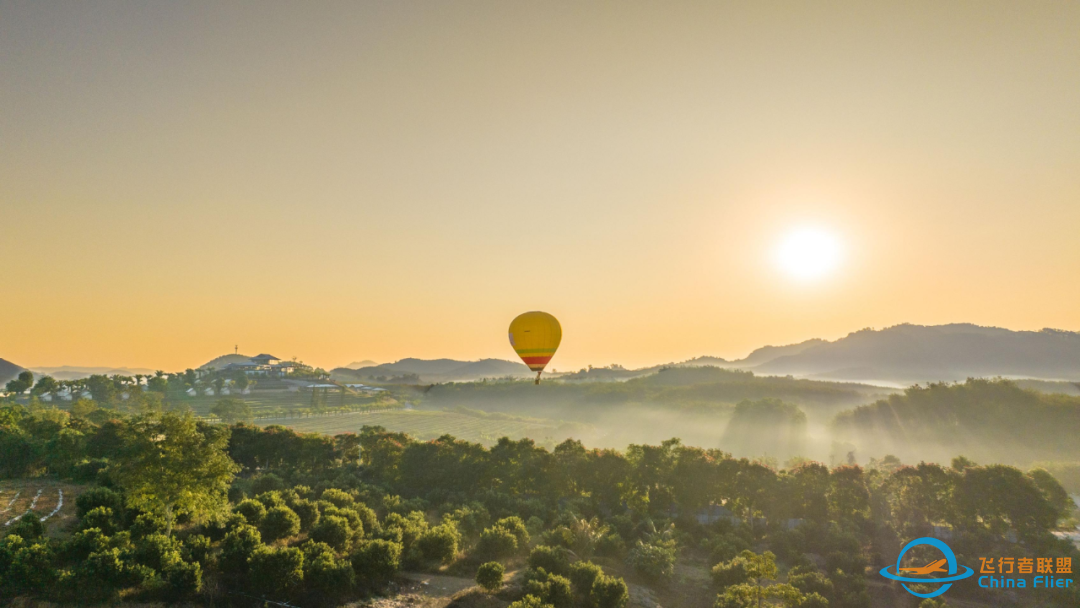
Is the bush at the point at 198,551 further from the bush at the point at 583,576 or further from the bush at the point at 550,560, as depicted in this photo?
the bush at the point at 583,576

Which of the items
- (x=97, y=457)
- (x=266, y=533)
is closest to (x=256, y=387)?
(x=97, y=457)

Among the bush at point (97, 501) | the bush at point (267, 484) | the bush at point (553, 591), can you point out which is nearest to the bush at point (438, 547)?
the bush at point (553, 591)

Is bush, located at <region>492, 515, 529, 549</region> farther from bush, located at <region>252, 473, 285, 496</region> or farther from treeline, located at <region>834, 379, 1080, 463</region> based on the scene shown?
treeline, located at <region>834, 379, 1080, 463</region>

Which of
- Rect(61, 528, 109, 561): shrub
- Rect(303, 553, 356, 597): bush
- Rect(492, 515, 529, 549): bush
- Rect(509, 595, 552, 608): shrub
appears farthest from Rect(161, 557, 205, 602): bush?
Rect(492, 515, 529, 549): bush

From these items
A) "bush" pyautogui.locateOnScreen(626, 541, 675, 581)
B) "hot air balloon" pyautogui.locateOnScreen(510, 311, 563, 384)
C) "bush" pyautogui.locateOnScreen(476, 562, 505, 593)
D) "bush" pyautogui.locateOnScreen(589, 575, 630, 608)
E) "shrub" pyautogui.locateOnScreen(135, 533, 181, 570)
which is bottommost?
"bush" pyautogui.locateOnScreen(626, 541, 675, 581)

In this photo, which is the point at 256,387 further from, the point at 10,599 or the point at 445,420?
the point at 10,599

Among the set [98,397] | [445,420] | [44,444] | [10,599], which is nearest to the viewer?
[10,599]
